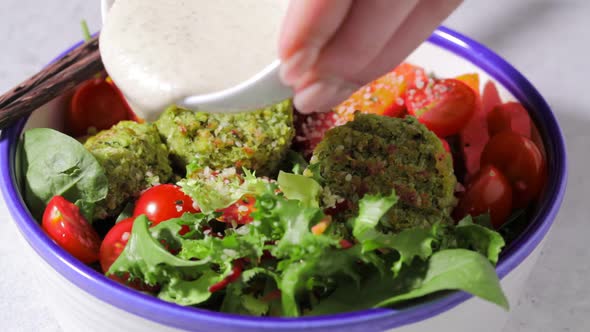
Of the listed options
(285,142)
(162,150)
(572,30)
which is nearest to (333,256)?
(285,142)

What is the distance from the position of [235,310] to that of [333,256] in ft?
0.61

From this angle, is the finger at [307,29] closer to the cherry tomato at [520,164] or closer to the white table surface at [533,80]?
the cherry tomato at [520,164]

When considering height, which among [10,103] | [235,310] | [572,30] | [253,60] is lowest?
[572,30]

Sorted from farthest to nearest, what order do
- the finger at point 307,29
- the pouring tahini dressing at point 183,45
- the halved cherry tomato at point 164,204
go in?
1. the halved cherry tomato at point 164,204
2. the pouring tahini dressing at point 183,45
3. the finger at point 307,29

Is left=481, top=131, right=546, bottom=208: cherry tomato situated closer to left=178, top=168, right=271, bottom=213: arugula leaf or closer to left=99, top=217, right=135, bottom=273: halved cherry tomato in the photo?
left=178, top=168, right=271, bottom=213: arugula leaf

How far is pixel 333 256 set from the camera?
4.11 feet

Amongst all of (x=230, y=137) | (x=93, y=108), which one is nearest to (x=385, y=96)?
(x=230, y=137)

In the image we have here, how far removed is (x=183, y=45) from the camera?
56.2 inches

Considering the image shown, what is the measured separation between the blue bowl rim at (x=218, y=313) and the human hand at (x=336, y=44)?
1.12 feet

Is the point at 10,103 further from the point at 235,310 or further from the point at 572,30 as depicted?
the point at 572,30

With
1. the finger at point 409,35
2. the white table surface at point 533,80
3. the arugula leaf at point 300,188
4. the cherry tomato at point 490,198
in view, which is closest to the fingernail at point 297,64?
the finger at point 409,35

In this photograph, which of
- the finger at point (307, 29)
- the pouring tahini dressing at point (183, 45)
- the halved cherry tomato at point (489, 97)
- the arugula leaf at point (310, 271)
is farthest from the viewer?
the halved cherry tomato at point (489, 97)

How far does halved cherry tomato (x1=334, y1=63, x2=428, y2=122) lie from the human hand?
1.80ft

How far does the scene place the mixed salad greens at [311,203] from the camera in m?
1.28
